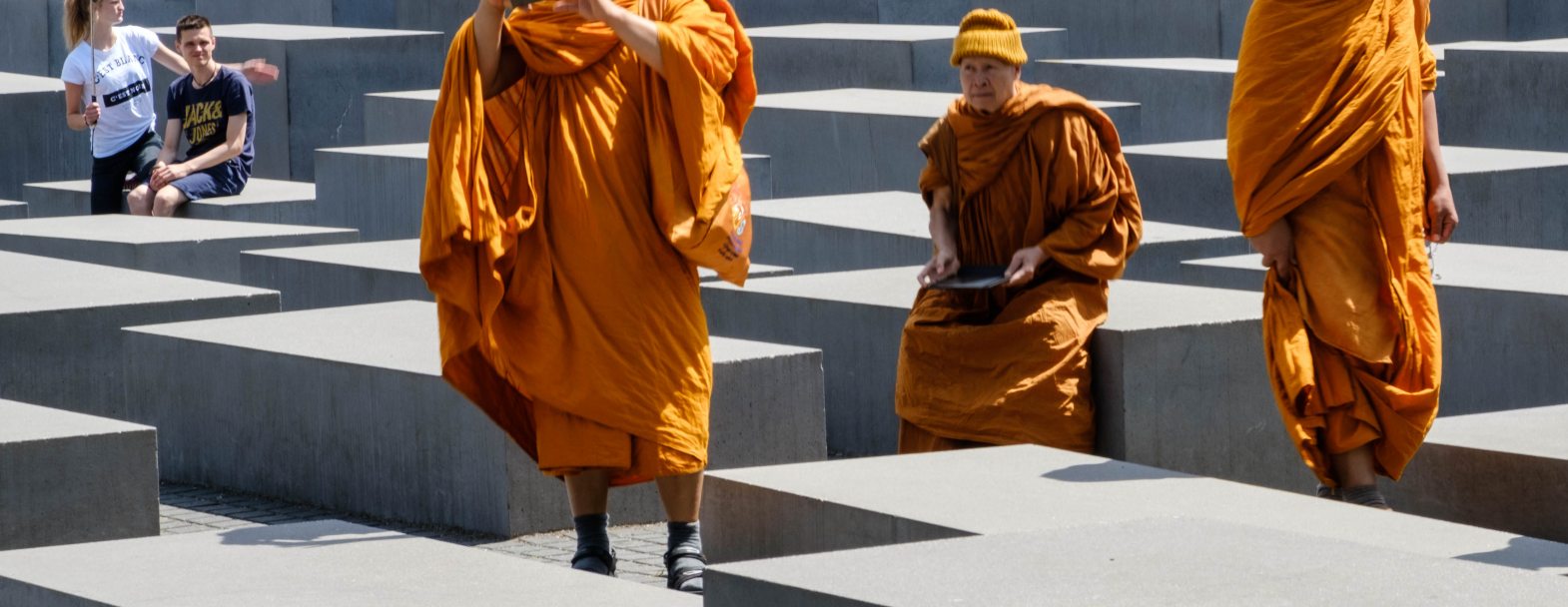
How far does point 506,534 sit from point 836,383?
1.67m

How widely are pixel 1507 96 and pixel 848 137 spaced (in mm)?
3436

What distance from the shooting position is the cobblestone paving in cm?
688

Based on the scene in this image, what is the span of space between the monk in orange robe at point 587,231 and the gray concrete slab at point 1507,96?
329 inches

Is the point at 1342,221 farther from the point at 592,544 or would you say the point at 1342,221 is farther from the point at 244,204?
the point at 244,204

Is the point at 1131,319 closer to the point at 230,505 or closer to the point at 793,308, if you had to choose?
the point at 793,308

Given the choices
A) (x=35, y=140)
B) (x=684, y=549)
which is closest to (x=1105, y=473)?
(x=684, y=549)

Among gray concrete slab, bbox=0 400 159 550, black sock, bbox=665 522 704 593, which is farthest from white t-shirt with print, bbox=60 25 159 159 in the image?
black sock, bbox=665 522 704 593

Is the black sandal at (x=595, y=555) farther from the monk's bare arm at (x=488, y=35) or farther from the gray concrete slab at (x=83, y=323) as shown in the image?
the gray concrete slab at (x=83, y=323)

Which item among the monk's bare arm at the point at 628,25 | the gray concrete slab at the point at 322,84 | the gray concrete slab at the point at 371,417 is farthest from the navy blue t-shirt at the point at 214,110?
the monk's bare arm at the point at 628,25

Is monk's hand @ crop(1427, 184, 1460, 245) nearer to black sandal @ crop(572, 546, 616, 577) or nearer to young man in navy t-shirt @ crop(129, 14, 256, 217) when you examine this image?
black sandal @ crop(572, 546, 616, 577)

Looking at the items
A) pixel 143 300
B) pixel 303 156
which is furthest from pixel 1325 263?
pixel 303 156

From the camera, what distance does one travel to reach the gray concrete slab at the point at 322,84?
56.2 ft

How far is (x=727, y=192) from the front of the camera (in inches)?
233

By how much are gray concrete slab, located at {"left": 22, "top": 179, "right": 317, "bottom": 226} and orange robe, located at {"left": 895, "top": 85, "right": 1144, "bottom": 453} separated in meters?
6.08
